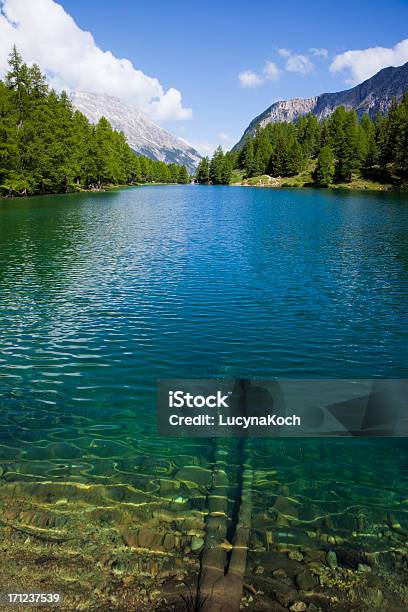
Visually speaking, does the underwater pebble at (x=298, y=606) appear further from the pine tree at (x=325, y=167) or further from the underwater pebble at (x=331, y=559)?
the pine tree at (x=325, y=167)

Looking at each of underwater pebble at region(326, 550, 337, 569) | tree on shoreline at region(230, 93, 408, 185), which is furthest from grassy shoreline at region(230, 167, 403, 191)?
underwater pebble at region(326, 550, 337, 569)

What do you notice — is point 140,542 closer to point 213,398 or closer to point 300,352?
point 213,398

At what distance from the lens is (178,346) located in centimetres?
1775

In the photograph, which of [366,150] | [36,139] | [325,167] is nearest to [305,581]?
[36,139]

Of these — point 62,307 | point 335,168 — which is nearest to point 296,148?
point 335,168

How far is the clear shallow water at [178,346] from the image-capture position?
33.0 ft

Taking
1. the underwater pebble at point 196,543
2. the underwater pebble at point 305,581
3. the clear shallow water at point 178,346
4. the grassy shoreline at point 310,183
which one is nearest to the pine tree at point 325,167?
the grassy shoreline at point 310,183

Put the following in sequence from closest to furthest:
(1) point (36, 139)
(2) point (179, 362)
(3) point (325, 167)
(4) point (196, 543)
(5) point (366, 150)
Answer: (4) point (196, 543) → (2) point (179, 362) → (1) point (36, 139) → (3) point (325, 167) → (5) point (366, 150)

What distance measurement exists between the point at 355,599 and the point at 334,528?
1730 millimetres

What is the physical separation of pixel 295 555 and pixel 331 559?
0.67 meters

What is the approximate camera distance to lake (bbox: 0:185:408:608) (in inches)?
359

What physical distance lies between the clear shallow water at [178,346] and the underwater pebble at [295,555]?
2.00 feet

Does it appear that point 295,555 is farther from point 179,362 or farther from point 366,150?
point 366,150

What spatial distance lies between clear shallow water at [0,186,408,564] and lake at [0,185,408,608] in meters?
0.07
